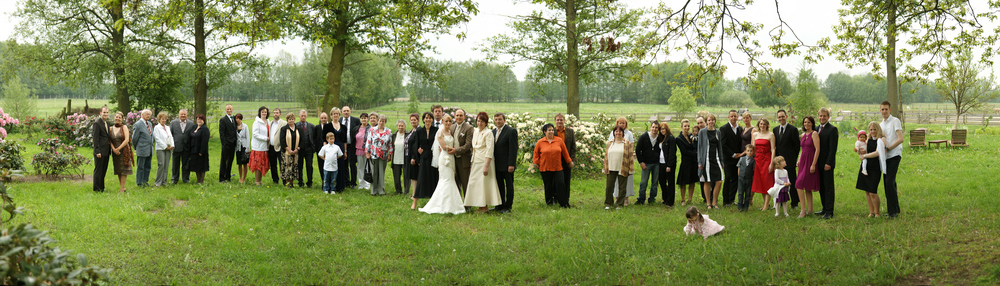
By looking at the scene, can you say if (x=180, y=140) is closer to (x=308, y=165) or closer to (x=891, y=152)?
(x=308, y=165)

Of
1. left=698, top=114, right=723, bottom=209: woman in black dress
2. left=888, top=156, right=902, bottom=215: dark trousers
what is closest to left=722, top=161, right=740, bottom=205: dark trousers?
left=698, top=114, right=723, bottom=209: woman in black dress

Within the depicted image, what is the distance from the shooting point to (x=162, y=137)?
11.7 metres

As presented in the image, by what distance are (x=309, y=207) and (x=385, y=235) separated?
2800 mm

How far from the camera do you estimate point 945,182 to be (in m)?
12.5

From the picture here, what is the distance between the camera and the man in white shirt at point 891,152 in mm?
8300

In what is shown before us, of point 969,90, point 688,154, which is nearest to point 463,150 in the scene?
point 688,154

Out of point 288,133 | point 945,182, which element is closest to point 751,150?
point 945,182

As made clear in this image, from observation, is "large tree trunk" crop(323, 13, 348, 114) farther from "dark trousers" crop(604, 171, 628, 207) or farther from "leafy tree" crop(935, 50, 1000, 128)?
"leafy tree" crop(935, 50, 1000, 128)

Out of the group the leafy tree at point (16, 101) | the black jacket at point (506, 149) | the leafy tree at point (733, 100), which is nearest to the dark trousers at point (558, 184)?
the black jacket at point (506, 149)

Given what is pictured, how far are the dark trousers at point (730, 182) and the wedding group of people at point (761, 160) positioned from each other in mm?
17

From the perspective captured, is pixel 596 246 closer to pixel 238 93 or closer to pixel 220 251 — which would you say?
pixel 220 251

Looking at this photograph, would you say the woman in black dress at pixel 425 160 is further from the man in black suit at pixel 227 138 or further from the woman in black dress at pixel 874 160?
the woman in black dress at pixel 874 160

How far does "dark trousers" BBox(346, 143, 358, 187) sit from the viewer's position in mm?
12414

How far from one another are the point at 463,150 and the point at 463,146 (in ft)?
0.29
